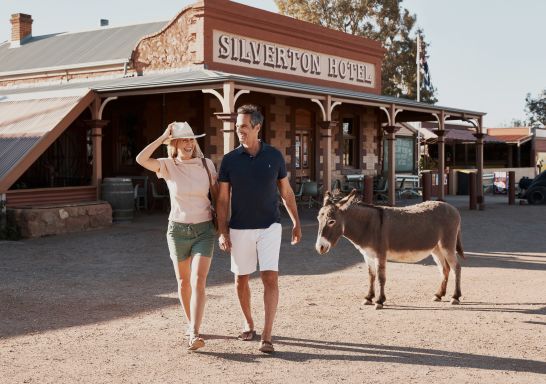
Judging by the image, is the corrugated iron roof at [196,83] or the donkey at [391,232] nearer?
the donkey at [391,232]

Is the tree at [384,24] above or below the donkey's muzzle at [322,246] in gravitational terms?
above

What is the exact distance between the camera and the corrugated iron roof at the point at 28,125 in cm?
1458

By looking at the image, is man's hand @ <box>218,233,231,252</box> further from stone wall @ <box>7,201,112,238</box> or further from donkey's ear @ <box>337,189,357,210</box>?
stone wall @ <box>7,201,112,238</box>

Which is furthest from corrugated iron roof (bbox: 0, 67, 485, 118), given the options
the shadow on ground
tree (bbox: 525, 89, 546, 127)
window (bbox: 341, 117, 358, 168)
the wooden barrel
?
tree (bbox: 525, 89, 546, 127)

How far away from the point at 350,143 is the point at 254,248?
60.6 ft

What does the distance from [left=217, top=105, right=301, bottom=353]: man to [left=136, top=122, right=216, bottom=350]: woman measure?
0.48ft

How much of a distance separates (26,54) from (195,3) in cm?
843

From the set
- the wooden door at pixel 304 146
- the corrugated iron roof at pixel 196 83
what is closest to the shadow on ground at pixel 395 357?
the corrugated iron roof at pixel 196 83

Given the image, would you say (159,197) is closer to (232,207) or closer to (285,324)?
(285,324)

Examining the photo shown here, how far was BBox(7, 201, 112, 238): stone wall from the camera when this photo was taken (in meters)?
14.1

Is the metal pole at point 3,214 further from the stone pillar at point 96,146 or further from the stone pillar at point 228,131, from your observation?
the stone pillar at point 228,131

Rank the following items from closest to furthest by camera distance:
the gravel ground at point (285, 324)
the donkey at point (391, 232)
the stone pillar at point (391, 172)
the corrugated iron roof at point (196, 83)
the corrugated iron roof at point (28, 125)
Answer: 1. the gravel ground at point (285, 324)
2. the donkey at point (391, 232)
3. the corrugated iron roof at point (28, 125)
4. the corrugated iron roof at point (196, 83)
5. the stone pillar at point (391, 172)

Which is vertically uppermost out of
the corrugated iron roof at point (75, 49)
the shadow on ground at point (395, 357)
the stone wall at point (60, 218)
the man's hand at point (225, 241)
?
the corrugated iron roof at point (75, 49)

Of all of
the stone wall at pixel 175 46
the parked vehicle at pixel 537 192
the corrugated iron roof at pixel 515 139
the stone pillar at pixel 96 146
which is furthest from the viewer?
the corrugated iron roof at pixel 515 139
